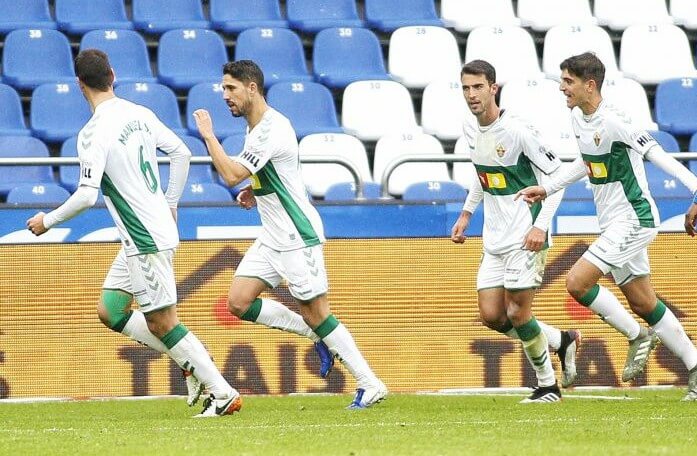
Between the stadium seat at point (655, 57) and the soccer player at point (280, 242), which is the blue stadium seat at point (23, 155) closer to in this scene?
the soccer player at point (280, 242)

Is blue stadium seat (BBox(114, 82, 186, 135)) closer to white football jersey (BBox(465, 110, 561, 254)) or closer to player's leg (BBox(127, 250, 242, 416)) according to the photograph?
white football jersey (BBox(465, 110, 561, 254))

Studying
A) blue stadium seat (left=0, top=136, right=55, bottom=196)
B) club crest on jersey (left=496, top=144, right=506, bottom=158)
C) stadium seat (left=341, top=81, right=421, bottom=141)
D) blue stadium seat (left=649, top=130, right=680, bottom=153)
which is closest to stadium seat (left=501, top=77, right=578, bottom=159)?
blue stadium seat (left=649, top=130, right=680, bottom=153)

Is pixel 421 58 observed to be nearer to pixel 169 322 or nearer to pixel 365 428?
pixel 169 322

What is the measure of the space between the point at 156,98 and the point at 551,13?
462 cm

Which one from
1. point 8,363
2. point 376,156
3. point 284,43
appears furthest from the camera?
point 284,43

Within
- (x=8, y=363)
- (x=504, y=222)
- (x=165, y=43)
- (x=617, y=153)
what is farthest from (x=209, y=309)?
(x=165, y=43)

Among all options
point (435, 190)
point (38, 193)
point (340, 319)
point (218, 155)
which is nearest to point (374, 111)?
point (435, 190)

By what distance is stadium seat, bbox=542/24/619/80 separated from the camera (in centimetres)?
1517

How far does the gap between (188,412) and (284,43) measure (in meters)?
6.33

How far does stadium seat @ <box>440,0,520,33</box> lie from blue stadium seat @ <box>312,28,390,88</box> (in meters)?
1.09

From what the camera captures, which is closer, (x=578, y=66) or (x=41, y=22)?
(x=578, y=66)

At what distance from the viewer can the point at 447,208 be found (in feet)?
37.1

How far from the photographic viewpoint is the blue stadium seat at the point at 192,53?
1449 centimetres

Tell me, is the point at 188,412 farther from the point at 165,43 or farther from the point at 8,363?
the point at 165,43
